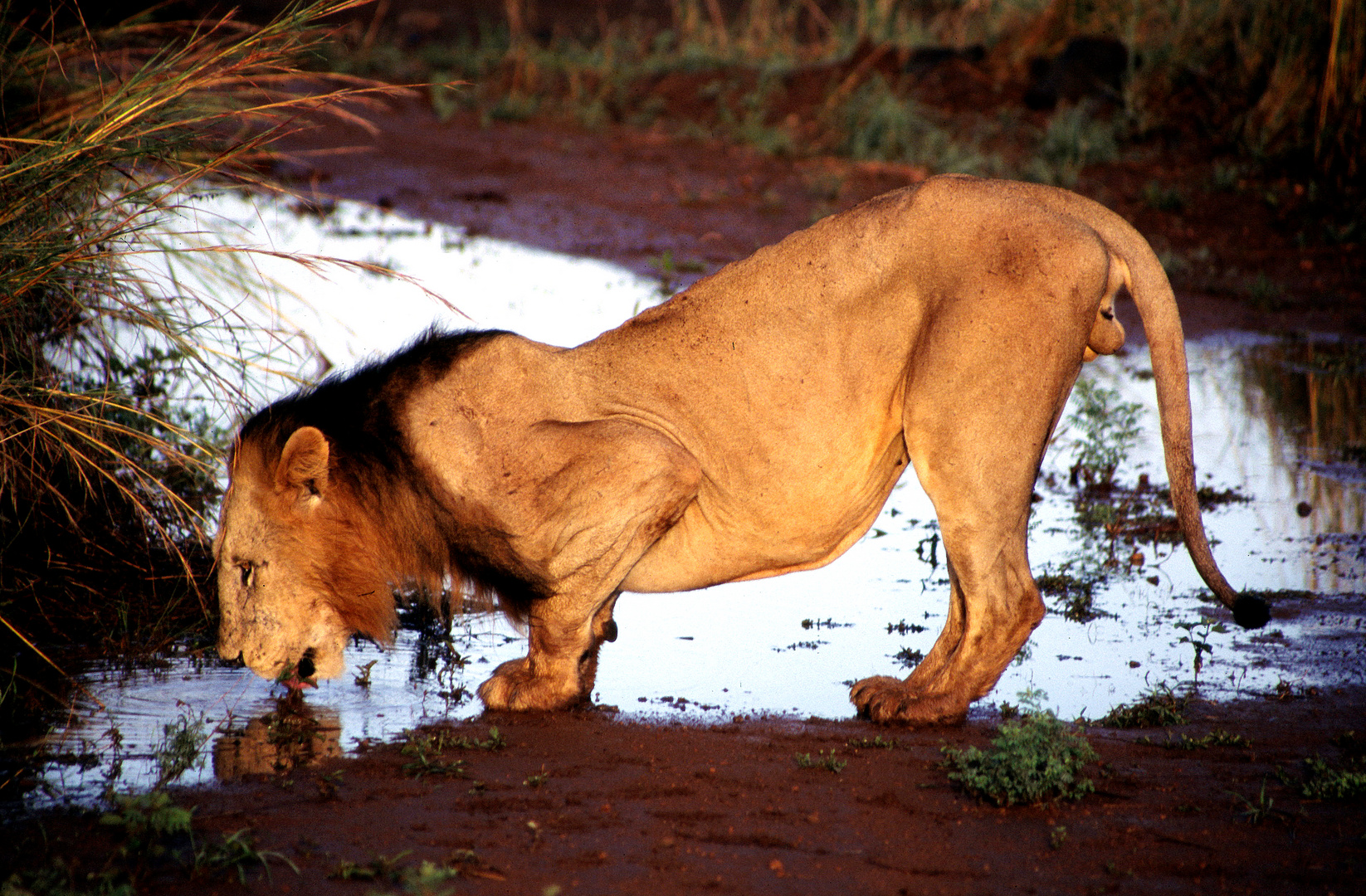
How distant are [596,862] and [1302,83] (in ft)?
39.9

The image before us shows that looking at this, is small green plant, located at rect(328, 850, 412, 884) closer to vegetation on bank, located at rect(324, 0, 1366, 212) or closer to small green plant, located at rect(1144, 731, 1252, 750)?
small green plant, located at rect(1144, 731, 1252, 750)

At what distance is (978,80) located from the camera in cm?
1552

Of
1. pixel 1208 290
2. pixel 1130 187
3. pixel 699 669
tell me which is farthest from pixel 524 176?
pixel 699 669

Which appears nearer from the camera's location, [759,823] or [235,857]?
[235,857]

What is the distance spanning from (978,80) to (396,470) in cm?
1232

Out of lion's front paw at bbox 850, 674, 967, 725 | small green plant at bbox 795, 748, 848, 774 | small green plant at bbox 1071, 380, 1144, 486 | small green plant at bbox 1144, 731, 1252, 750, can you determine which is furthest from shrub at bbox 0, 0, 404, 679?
small green plant at bbox 1071, 380, 1144, 486

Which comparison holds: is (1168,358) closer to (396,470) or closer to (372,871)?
(396,470)

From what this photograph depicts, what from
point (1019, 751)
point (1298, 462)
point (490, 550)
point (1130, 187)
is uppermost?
point (1130, 187)

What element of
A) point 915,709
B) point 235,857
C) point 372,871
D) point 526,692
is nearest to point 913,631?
point 915,709

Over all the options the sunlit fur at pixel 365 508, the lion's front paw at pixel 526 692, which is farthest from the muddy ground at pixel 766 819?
the sunlit fur at pixel 365 508

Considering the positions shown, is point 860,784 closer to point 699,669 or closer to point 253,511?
point 699,669

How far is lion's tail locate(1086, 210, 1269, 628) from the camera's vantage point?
4.78 meters

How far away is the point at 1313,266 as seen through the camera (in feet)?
38.2

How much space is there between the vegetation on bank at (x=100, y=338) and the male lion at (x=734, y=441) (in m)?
0.54
